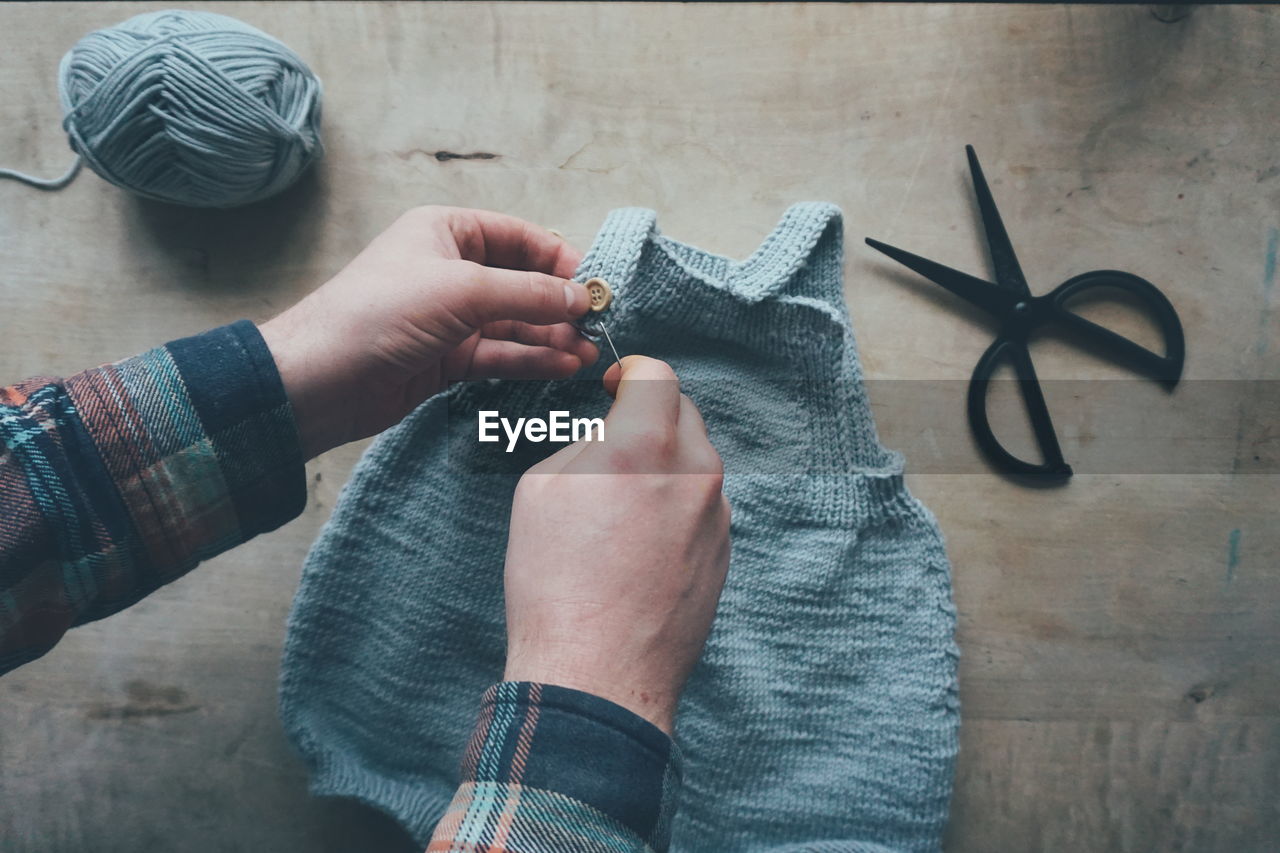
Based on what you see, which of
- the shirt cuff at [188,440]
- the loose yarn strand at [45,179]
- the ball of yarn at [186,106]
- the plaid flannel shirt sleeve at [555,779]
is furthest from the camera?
the loose yarn strand at [45,179]

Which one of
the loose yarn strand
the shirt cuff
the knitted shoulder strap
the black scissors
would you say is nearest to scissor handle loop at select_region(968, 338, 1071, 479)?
the black scissors

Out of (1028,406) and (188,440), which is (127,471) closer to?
(188,440)

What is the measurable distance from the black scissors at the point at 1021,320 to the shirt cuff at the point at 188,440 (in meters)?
0.54

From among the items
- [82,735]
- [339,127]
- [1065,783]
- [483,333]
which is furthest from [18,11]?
[1065,783]

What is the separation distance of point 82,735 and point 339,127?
612 millimetres

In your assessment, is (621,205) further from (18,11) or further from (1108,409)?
(18,11)

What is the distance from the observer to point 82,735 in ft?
2.47

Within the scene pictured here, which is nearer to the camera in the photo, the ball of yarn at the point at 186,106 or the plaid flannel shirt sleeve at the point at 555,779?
the plaid flannel shirt sleeve at the point at 555,779

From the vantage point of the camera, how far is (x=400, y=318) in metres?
0.59

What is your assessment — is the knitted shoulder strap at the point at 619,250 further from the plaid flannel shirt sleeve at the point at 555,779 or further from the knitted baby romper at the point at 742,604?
the plaid flannel shirt sleeve at the point at 555,779

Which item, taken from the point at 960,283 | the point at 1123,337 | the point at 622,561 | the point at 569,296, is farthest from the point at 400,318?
the point at 1123,337

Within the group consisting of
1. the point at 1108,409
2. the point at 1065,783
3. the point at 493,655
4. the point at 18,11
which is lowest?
the point at 1065,783

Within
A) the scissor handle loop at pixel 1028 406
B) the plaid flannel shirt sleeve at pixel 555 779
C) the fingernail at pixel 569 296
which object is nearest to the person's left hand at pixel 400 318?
the fingernail at pixel 569 296

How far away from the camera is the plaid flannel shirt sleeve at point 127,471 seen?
0.52 metres
